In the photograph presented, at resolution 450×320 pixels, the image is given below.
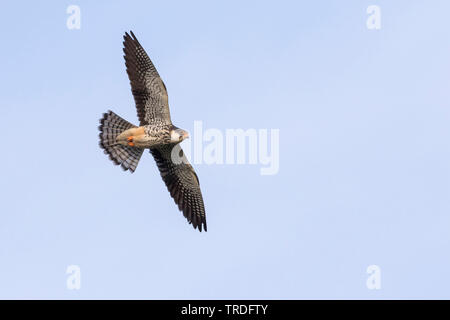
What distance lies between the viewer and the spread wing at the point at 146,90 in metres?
18.3

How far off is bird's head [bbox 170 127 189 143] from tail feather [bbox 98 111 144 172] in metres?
0.88

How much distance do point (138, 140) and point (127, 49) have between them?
6.10 ft

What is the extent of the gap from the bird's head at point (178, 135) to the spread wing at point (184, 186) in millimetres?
1084

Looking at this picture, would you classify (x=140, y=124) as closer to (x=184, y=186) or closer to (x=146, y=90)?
(x=146, y=90)

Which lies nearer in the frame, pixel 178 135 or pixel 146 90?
pixel 178 135

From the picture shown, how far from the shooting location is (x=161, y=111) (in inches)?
Answer: 722

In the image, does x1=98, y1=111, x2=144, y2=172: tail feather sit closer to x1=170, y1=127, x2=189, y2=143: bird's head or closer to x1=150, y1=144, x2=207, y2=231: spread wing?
x1=150, y1=144, x2=207, y2=231: spread wing

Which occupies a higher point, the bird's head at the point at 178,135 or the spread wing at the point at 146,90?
the spread wing at the point at 146,90

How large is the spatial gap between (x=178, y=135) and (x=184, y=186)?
1.82m

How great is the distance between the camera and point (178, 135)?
18.0 m

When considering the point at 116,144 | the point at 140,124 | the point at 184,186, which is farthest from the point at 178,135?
the point at 184,186

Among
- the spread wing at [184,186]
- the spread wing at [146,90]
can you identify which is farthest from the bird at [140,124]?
the spread wing at [184,186]

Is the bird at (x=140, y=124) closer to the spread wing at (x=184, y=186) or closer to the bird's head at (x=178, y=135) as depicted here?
the bird's head at (x=178, y=135)
